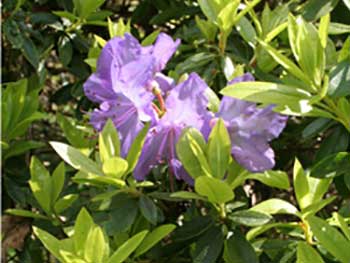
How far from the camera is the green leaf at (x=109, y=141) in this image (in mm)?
1288

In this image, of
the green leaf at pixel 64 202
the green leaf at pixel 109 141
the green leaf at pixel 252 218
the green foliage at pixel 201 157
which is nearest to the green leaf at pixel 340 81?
the green foliage at pixel 201 157

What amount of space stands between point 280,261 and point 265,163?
207 mm

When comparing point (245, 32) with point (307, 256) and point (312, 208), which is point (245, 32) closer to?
point (312, 208)

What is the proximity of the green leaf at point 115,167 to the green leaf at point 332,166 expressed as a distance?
0.30 meters

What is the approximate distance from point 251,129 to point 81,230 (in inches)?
12.2

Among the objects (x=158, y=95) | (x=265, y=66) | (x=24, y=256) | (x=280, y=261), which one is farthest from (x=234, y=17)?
(x=24, y=256)

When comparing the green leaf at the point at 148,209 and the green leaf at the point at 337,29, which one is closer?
the green leaf at the point at 148,209

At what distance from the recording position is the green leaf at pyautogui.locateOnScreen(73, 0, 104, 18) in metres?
1.85

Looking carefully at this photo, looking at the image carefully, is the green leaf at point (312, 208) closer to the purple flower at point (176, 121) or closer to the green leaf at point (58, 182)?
the purple flower at point (176, 121)

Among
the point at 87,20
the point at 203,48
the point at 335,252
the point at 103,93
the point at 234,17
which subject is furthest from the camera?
the point at 87,20

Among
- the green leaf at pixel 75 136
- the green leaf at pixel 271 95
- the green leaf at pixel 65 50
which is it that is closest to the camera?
the green leaf at pixel 271 95

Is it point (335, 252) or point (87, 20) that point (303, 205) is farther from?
point (87, 20)

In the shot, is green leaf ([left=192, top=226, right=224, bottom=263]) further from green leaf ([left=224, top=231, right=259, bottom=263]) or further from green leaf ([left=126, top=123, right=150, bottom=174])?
green leaf ([left=126, top=123, right=150, bottom=174])

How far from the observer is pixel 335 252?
1.21m
